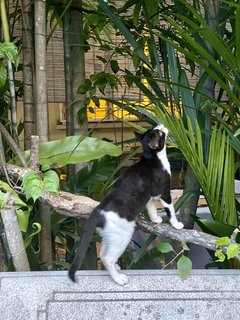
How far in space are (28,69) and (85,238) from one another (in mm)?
694

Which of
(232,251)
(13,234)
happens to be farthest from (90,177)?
(232,251)

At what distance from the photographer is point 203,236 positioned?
1.13 meters

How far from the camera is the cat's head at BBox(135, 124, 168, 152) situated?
1210 mm

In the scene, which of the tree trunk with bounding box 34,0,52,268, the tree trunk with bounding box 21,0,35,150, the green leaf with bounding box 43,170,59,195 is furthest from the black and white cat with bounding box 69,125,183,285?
the tree trunk with bounding box 21,0,35,150

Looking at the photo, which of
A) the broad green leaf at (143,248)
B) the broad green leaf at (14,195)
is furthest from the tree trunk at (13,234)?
the broad green leaf at (143,248)

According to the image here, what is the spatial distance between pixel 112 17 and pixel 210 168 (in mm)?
551

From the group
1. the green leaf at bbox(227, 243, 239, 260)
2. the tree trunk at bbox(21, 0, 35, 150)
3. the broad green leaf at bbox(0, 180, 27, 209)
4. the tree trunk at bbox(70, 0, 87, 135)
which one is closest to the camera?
the green leaf at bbox(227, 243, 239, 260)

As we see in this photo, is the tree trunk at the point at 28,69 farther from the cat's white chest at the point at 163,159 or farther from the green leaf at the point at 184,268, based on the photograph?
the green leaf at the point at 184,268

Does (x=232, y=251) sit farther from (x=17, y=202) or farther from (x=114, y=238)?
(x=17, y=202)

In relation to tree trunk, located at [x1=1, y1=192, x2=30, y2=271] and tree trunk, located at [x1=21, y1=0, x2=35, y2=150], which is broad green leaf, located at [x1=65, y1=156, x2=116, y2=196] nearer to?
tree trunk, located at [x1=21, y1=0, x2=35, y2=150]

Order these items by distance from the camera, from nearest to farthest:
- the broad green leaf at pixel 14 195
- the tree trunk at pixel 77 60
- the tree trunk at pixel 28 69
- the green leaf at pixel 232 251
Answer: the green leaf at pixel 232 251 < the broad green leaf at pixel 14 195 < the tree trunk at pixel 28 69 < the tree trunk at pixel 77 60

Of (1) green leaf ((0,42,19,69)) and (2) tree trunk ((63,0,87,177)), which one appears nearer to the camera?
Result: (1) green leaf ((0,42,19,69))

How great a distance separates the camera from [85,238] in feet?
3.63

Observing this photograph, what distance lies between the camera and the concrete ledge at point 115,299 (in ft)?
3.67
